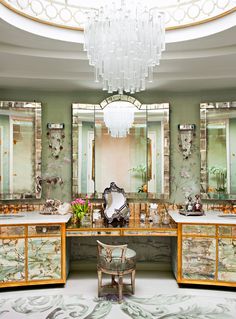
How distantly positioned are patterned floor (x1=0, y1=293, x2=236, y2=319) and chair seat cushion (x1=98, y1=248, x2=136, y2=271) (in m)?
0.39

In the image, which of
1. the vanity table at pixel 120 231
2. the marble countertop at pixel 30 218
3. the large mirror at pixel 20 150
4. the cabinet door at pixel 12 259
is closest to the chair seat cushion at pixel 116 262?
the vanity table at pixel 120 231

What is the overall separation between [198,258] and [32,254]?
2.11 meters

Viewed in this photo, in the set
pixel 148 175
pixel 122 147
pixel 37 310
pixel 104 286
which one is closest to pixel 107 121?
pixel 122 147

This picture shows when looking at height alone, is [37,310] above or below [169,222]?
below

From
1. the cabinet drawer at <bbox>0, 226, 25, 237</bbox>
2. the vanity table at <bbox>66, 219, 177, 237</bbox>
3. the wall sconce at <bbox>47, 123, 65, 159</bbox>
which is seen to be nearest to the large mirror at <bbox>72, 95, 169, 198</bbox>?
the wall sconce at <bbox>47, 123, 65, 159</bbox>

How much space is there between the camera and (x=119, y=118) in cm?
473

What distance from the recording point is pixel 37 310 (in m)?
3.49

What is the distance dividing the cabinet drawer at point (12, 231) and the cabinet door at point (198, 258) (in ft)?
6.74

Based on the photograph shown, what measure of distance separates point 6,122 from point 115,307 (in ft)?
9.59

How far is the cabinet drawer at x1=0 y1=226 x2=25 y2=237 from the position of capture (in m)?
3.94

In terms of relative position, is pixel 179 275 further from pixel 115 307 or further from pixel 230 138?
pixel 230 138

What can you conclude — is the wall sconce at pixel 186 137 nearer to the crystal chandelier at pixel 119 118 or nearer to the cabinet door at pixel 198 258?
the crystal chandelier at pixel 119 118

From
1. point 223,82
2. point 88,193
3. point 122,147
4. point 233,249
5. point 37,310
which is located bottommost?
point 37,310

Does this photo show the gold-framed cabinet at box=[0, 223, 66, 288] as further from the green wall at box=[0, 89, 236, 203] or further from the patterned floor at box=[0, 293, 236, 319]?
the green wall at box=[0, 89, 236, 203]
